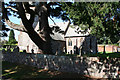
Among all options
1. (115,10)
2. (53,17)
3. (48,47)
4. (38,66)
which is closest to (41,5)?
(53,17)

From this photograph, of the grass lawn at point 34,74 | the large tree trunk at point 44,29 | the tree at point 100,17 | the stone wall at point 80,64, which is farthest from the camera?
the large tree trunk at point 44,29

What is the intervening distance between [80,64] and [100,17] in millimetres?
3621

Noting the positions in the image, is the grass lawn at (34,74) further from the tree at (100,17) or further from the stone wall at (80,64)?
the tree at (100,17)

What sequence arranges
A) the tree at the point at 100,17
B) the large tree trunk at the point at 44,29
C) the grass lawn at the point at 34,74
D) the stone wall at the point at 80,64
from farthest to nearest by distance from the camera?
1. the large tree trunk at the point at 44,29
2. the grass lawn at the point at 34,74
3. the stone wall at the point at 80,64
4. the tree at the point at 100,17

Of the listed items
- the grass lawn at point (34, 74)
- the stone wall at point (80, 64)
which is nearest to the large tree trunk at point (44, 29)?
the stone wall at point (80, 64)

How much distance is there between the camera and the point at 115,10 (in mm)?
6453

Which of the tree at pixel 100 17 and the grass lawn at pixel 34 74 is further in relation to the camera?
the grass lawn at pixel 34 74

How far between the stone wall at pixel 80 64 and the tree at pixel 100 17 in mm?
1883

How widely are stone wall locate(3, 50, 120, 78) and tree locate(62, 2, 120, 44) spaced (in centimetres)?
188

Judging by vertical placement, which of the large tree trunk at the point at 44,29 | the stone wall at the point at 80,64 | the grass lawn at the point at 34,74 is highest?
the large tree trunk at the point at 44,29

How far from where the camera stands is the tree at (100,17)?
6.49 meters

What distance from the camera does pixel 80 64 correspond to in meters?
8.03

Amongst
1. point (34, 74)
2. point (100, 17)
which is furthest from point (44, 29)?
point (100, 17)

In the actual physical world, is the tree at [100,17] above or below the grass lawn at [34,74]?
above
